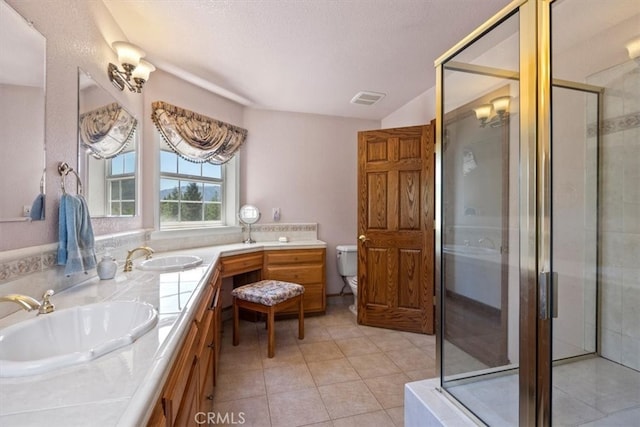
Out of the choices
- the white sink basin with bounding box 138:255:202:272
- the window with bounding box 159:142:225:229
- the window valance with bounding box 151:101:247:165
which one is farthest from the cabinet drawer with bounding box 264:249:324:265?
the window valance with bounding box 151:101:247:165

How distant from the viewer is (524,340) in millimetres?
A: 1138

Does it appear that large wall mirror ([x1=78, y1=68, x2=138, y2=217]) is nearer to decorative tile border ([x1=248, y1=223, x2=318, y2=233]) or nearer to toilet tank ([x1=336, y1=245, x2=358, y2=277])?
decorative tile border ([x1=248, y1=223, x2=318, y2=233])

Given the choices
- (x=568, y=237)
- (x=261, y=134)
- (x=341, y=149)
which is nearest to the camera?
(x=568, y=237)

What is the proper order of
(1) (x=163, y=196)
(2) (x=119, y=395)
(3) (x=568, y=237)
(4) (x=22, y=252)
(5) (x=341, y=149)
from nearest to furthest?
(2) (x=119, y=395), (4) (x=22, y=252), (3) (x=568, y=237), (1) (x=163, y=196), (5) (x=341, y=149)

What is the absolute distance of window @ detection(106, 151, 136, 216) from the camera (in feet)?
6.07

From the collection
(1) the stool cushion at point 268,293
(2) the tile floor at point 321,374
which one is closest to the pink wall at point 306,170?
(1) the stool cushion at point 268,293

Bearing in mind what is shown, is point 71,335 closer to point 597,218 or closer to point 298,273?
point 298,273

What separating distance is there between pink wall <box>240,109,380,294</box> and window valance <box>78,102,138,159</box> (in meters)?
1.32

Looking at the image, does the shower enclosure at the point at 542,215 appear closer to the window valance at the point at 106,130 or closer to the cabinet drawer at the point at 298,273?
the cabinet drawer at the point at 298,273

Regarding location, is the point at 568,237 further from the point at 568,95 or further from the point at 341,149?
the point at 341,149

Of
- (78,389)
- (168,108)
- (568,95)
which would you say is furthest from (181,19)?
(568,95)

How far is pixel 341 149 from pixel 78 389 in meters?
3.34

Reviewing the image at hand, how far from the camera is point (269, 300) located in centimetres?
235

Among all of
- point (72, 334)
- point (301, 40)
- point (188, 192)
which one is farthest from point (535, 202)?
point (188, 192)
